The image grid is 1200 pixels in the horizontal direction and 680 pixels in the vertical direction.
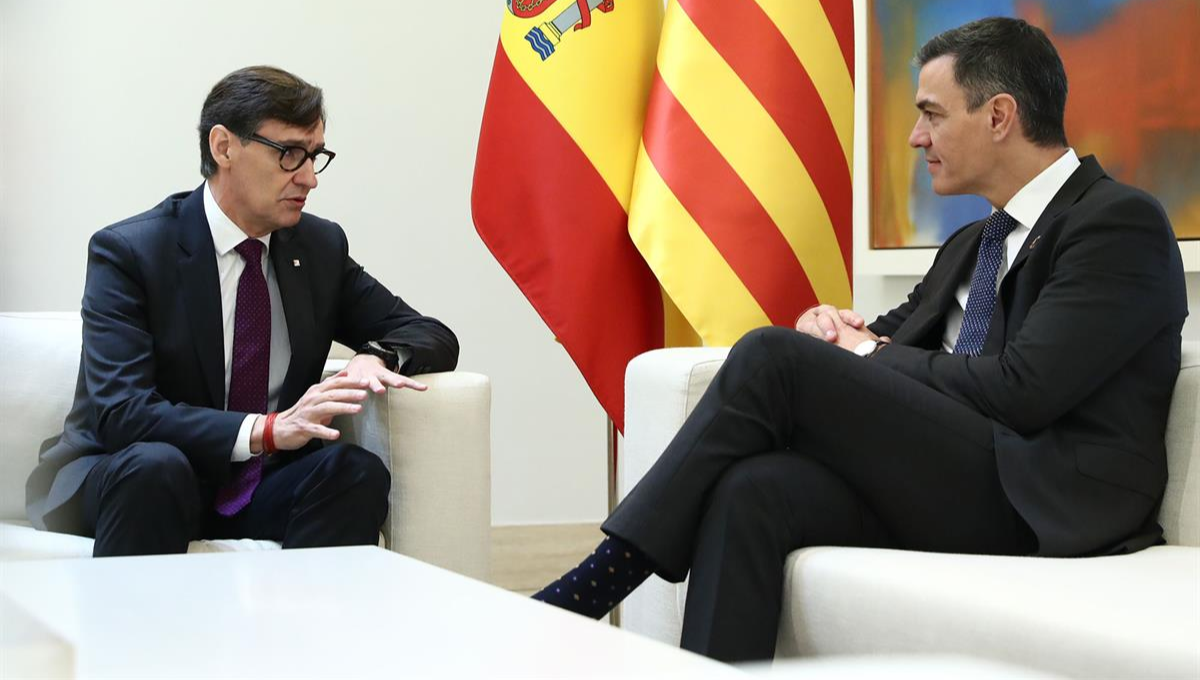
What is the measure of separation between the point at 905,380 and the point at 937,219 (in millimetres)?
1585

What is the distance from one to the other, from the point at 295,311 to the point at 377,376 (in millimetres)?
309

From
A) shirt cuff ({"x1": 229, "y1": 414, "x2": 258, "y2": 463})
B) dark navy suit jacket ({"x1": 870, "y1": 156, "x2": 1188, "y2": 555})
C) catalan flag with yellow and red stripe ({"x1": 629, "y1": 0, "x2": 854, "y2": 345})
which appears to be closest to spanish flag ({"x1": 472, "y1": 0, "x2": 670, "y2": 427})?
catalan flag with yellow and red stripe ({"x1": 629, "y1": 0, "x2": 854, "y2": 345})

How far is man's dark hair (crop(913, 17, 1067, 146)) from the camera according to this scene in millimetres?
2383

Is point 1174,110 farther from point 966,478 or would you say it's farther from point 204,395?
point 204,395

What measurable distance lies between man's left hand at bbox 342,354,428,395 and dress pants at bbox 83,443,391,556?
14 centimetres

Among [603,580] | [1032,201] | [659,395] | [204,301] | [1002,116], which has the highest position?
[1002,116]

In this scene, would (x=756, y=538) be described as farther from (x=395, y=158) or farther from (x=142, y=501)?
(x=395, y=158)

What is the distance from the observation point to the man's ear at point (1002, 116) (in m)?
2.38

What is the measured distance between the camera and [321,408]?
2.39 meters

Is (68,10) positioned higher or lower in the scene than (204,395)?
higher

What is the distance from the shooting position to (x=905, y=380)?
219 cm

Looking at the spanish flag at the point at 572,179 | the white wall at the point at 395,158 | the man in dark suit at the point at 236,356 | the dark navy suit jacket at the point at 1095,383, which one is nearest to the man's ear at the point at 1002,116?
the dark navy suit jacket at the point at 1095,383

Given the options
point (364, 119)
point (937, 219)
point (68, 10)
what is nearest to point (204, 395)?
point (364, 119)

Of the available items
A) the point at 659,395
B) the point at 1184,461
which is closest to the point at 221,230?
the point at 659,395
